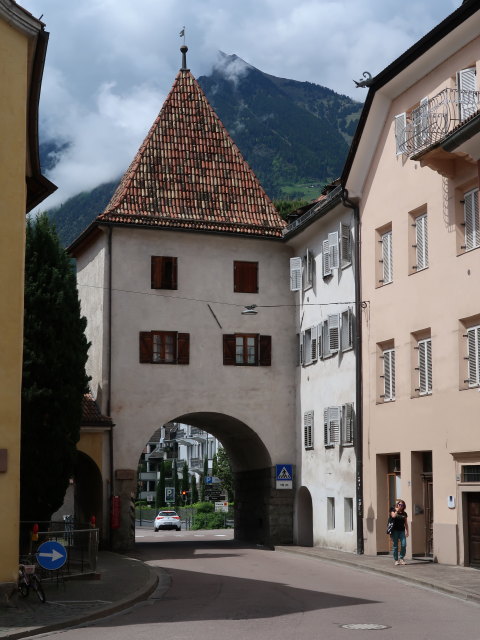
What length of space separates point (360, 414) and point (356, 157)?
25.5 feet

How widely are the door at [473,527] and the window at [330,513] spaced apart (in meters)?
9.41

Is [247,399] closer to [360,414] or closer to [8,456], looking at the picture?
[360,414]

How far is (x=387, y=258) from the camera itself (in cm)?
3177

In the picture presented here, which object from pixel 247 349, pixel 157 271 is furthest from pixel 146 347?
pixel 247 349

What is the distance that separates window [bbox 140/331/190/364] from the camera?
124 ft

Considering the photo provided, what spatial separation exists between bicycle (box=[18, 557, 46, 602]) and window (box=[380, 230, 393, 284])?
1560cm

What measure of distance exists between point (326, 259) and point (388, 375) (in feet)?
21.1

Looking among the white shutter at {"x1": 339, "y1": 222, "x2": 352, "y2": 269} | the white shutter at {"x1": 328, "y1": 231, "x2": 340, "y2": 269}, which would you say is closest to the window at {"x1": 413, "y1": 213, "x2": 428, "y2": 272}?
the white shutter at {"x1": 339, "y1": 222, "x2": 352, "y2": 269}

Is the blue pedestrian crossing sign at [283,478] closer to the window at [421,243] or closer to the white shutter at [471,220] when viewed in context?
the window at [421,243]

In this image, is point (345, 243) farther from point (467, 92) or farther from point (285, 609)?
point (285, 609)

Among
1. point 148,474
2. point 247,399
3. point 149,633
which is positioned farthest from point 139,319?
point 148,474

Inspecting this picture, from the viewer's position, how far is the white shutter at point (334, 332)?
34.7m

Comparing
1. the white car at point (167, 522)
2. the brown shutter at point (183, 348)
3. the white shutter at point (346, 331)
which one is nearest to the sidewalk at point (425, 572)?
the white shutter at point (346, 331)

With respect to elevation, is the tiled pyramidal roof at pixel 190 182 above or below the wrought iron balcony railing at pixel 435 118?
above
